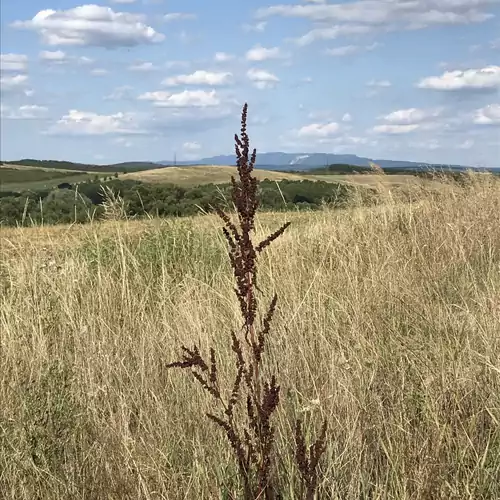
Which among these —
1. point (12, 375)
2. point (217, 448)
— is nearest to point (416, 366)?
point (217, 448)

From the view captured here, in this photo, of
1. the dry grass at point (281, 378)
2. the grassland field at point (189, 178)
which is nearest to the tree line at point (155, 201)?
the grassland field at point (189, 178)

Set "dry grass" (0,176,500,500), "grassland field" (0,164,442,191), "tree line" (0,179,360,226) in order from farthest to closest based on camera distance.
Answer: "tree line" (0,179,360,226), "grassland field" (0,164,442,191), "dry grass" (0,176,500,500)

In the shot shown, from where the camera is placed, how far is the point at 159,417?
326 cm

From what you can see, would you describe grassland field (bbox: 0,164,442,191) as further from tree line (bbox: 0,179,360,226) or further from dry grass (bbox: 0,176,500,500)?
dry grass (bbox: 0,176,500,500)

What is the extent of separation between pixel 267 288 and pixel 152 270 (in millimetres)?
1722

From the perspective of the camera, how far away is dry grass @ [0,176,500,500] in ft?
8.96

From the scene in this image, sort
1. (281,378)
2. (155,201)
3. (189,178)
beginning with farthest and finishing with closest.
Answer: (189,178) < (155,201) < (281,378)

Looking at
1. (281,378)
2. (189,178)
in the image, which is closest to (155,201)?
(281,378)

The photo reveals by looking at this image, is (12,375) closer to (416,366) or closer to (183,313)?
(183,313)

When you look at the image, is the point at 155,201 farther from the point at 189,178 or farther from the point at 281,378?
the point at 189,178

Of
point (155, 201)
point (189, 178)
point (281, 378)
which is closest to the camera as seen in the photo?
point (281, 378)

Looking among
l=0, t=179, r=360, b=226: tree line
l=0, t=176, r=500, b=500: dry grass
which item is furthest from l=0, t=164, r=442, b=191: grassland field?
l=0, t=176, r=500, b=500: dry grass

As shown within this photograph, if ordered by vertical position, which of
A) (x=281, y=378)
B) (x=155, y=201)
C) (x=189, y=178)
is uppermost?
(x=189, y=178)

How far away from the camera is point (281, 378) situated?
358 cm
